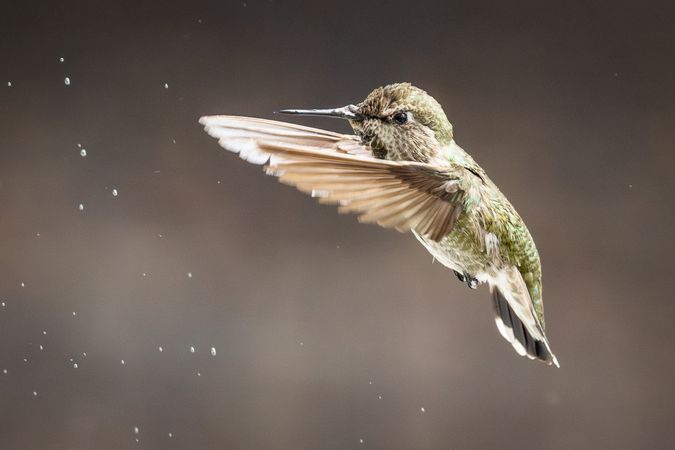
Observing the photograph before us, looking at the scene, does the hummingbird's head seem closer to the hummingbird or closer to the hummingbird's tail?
the hummingbird

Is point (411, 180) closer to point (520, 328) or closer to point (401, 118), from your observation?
point (401, 118)

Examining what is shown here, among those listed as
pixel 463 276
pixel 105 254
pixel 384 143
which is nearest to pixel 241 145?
pixel 384 143

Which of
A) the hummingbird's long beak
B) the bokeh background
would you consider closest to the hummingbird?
the hummingbird's long beak

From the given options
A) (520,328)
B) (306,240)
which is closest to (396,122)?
(520,328)

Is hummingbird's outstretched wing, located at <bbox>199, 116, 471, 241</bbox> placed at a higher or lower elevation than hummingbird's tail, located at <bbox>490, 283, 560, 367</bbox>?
higher

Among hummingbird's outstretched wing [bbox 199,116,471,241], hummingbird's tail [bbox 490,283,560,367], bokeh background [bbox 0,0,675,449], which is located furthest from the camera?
bokeh background [bbox 0,0,675,449]

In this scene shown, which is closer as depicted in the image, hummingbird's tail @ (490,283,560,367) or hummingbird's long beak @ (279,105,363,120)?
hummingbird's long beak @ (279,105,363,120)

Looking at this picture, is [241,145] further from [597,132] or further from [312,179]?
[597,132]
